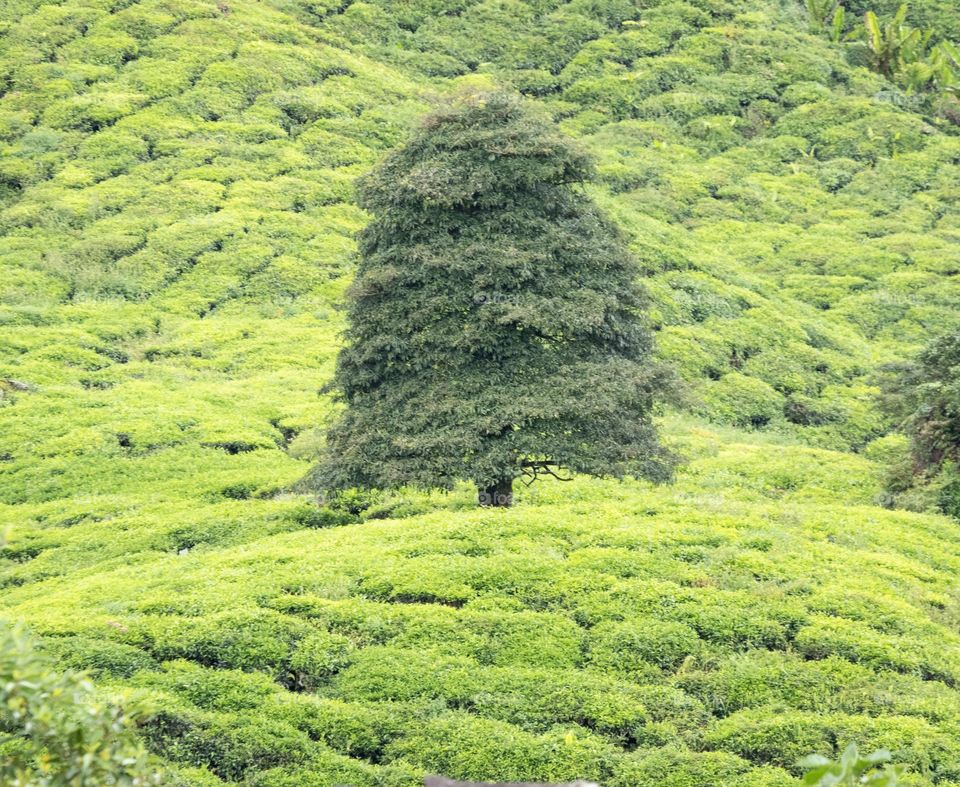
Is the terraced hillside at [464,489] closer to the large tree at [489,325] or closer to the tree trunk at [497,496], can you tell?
the large tree at [489,325]

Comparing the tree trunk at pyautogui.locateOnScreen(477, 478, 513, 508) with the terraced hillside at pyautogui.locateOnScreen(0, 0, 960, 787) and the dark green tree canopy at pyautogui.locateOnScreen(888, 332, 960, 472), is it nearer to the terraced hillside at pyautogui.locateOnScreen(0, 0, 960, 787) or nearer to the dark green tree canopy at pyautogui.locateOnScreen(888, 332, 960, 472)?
the terraced hillside at pyautogui.locateOnScreen(0, 0, 960, 787)

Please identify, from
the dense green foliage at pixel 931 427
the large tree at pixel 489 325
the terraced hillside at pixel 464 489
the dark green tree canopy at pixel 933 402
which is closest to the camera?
the terraced hillside at pixel 464 489

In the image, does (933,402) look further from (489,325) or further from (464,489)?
(489,325)

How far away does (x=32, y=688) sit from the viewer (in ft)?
29.7

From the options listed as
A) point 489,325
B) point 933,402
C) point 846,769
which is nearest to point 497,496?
point 489,325

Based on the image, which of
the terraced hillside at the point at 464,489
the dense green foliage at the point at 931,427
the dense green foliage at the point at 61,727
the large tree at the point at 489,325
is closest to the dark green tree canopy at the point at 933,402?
the dense green foliage at the point at 931,427

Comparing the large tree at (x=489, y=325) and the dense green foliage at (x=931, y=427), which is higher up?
the large tree at (x=489, y=325)

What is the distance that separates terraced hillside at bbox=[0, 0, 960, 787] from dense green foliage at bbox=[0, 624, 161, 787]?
600 centimetres

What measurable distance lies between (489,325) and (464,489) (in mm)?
5822

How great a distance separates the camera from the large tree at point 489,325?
2548cm

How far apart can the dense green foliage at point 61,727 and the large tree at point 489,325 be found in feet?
50.8

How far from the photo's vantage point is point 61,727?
927 cm

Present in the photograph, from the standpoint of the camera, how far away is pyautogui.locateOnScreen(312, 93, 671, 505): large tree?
2548cm

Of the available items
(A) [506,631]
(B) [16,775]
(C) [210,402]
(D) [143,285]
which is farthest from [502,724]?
(D) [143,285]
